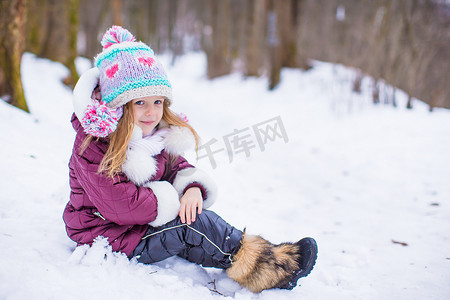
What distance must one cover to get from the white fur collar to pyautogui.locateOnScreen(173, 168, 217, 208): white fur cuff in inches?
5.2

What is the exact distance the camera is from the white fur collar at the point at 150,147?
5.19 feet

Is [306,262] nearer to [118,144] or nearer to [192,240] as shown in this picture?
[192,240]

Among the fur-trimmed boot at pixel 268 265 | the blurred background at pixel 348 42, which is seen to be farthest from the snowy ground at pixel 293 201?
the blurred background at pixel 348 42

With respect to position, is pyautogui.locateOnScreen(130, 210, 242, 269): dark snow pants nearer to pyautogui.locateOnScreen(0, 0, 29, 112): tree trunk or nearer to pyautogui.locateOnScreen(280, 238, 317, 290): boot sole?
pyautogui.locateOnScreen(280, 238, 317, 290): boot sole

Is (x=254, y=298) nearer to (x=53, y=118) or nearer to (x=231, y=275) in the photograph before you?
(x=231, y=275)

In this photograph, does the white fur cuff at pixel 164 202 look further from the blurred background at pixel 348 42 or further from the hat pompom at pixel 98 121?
the blurred background at pixel 348 42

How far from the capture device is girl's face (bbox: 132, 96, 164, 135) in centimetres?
169

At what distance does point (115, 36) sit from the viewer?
1.76 meters

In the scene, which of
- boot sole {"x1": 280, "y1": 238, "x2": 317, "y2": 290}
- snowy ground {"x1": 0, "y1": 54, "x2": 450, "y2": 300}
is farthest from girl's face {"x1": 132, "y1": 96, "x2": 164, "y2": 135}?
boot sole {"x1": 280, "y1": 238, "x2": 317, "y2": 290}

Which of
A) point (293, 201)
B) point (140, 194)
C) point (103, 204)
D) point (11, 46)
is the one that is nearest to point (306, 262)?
point (140, 194)

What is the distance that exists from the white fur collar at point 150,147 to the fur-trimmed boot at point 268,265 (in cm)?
62

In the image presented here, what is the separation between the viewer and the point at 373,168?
3.73 m

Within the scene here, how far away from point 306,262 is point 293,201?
1.55 m

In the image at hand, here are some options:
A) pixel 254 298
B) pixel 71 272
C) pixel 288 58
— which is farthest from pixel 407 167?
pixel 288 58
